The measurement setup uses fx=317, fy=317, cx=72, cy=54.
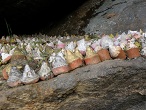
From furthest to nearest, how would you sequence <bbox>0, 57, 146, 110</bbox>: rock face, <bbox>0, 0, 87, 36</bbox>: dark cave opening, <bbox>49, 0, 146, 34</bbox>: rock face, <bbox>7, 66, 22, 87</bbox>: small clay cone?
<bbox>0, 0, 87, 36</bbox>: dark cave opening
<bbox>49, 0, 146, 34</bbox>: rock face
<bbox>7, 66, 22, 87</bbox>: small clay cone
<bbox>0, 57, 146, 110</bbox>: rock face

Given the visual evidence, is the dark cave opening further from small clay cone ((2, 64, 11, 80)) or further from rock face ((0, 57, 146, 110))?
rock face ((0, 57, 146, 110))

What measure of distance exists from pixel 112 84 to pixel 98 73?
0.16m

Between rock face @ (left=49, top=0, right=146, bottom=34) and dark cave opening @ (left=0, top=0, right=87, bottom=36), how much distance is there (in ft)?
1.26

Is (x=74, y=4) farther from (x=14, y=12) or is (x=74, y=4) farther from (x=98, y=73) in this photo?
(x=98, y=73)

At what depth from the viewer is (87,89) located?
286 centimetres

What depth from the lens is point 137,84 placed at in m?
2.90

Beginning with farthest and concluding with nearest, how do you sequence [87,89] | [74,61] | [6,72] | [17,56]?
[17,56] → [6,72] → [74,61] → [87,89]

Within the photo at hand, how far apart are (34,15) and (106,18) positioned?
5.62ft

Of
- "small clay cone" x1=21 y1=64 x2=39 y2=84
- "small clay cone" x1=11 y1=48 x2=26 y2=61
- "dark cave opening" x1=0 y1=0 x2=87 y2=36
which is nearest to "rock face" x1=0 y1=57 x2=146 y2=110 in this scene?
"small clay cone" x1=21 y1=64 x2=39 y2=84

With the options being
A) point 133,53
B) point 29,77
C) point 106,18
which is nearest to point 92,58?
point 133,53

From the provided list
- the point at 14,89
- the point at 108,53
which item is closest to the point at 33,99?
the point at 14,89

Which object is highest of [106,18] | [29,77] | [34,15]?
[34,15]

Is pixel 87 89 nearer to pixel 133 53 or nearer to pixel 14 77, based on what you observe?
pixel 133 53

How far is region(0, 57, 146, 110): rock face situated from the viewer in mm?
2836
